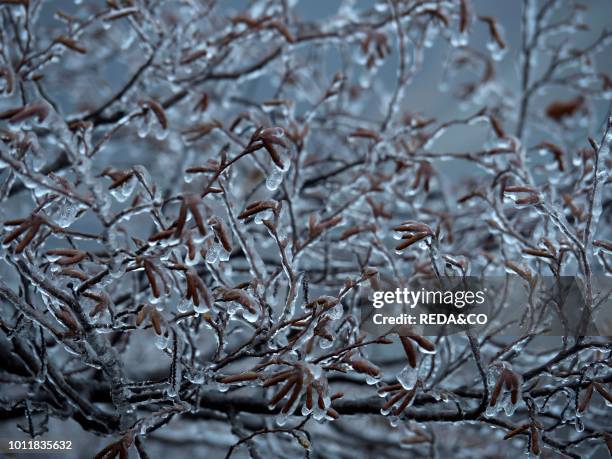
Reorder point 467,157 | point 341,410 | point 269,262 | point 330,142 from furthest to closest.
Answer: point 330,142 → point 269,262 → point 467,157 → point 341,410

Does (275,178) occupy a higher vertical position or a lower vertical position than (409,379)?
higher

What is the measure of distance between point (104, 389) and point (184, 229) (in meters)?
0.91

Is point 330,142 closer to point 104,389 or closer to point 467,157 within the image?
point 467,157

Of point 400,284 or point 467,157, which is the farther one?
point 467,157

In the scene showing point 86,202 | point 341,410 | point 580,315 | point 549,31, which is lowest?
point 341,410

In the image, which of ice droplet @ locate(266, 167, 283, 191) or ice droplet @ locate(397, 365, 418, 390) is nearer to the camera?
ice droplet @ locate(397, 365, 418, 390)

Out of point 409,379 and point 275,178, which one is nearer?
point 409,379

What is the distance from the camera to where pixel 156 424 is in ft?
4.57

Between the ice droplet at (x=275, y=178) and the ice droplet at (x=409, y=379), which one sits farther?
the ice droplet at (x=275, y=178)

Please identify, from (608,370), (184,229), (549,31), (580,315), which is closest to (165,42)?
(184,229)

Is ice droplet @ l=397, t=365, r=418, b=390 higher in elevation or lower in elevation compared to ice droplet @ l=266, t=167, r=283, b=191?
lower

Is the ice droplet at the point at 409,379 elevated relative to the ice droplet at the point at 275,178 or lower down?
lower down

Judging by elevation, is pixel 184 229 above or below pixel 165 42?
below

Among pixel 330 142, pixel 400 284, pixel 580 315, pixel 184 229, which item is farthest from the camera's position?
pixel 330 142
